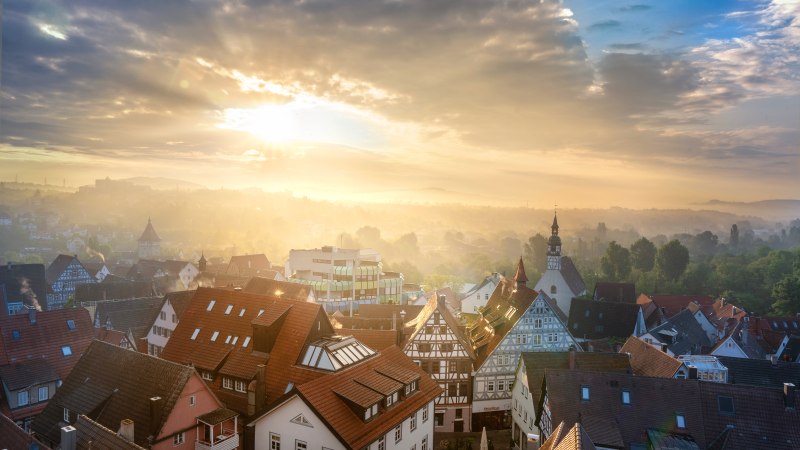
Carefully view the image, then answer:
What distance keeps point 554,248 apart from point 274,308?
55343 millimetres

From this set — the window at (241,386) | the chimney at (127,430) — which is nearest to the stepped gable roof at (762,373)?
the window at (241,386)

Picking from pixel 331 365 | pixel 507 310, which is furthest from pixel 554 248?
pixel 331 365

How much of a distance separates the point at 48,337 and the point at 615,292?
74.1 metres

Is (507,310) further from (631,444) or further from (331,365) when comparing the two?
(331,365)

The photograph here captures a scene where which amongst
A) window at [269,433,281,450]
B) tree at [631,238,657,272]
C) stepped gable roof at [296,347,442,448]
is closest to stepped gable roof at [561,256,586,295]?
tree at [631,238,657,272]

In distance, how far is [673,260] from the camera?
4092 inches

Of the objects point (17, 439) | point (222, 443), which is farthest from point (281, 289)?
point (17, 439)

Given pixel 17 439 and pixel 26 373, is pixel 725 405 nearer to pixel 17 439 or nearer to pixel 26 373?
pixel 17 439

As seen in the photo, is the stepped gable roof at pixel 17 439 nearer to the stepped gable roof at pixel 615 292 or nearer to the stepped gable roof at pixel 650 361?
the stepped gable roof at pixel 650 361

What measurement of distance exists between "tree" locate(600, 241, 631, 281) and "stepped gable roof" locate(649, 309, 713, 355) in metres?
46.1

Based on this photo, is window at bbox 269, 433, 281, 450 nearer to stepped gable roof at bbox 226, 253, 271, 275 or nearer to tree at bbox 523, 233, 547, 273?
stepped gable roof at bbox 226, 253, 271, 275

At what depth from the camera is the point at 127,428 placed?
20.0 meters

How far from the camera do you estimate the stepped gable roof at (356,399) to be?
22.6m

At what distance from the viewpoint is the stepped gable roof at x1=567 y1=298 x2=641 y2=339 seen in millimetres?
60688
